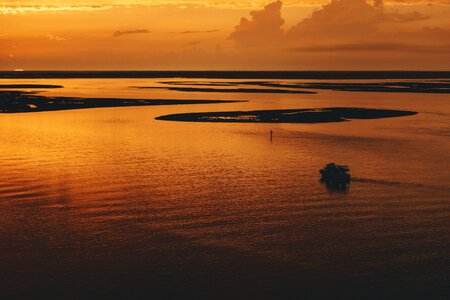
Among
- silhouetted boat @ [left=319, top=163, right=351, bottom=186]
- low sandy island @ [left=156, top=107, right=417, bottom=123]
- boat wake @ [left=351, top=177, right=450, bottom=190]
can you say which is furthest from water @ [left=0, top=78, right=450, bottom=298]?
low sandy island @ [left=156, top=107, right=417, bottom=123]

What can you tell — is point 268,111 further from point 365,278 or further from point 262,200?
point 365,278

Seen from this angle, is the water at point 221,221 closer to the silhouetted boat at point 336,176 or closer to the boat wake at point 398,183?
the boat wake at point 398,183

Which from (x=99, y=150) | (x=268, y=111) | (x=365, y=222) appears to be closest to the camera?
(x=365, y=222)

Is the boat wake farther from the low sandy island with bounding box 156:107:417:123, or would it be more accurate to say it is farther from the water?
the low sandy island with bounding box 156:107:417:123

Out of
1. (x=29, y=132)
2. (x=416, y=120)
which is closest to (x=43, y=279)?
(x=29, y=132)

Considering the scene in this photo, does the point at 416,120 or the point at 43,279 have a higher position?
the point at 416,120

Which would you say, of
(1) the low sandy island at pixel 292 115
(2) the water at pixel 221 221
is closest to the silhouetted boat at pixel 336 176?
(2) the water at pixel 221 221

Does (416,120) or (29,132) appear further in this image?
(416,120)

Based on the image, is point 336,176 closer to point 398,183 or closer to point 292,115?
point 398,183
